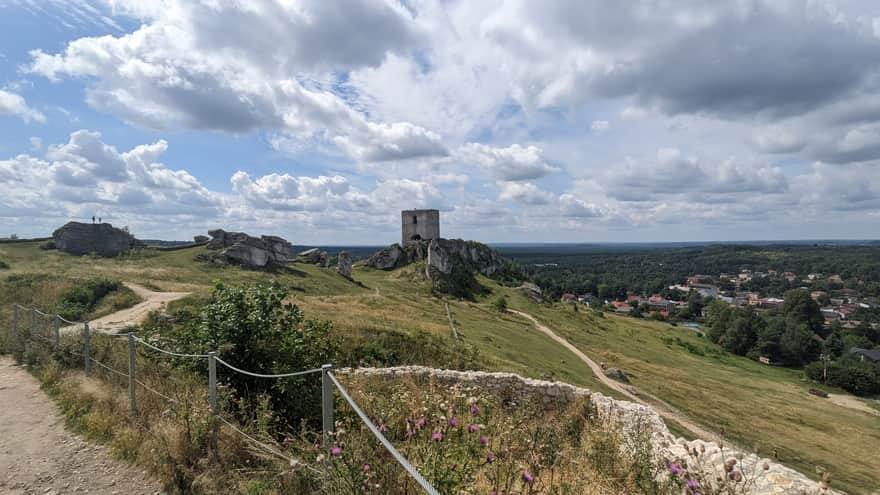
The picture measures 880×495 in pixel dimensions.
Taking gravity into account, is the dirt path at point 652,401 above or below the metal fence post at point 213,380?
below

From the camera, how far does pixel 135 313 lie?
1814 centimetres

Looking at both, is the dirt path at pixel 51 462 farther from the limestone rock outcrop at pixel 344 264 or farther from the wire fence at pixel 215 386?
the limestone rock outcrop at pixel 344 264

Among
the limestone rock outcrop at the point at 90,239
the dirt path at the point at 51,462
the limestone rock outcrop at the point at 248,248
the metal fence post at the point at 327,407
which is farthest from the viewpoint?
the limestone rock outcrop at the point at 248,248

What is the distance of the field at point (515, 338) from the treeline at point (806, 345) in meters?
22.4

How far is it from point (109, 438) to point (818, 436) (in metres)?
36.8

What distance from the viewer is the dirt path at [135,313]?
15.4 meters

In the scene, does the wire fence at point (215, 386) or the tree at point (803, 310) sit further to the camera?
the tree at point (803, 310)

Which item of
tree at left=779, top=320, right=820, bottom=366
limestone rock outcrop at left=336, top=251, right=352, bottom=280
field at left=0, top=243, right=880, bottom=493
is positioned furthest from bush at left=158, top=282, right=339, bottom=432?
tree at left=779, top=320, right=820, bottom=366

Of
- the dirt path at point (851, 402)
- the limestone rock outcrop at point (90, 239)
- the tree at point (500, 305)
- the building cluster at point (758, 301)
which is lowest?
the building cluster at point (758, 301)

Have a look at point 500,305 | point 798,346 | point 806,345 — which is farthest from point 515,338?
point 806,345

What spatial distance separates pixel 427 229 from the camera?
248 ft

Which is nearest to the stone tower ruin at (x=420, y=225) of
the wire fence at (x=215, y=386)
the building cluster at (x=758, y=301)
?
the building cluster at (x=758, y=301)

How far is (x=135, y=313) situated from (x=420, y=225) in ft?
194

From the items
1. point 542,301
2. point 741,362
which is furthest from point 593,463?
point 741,362
